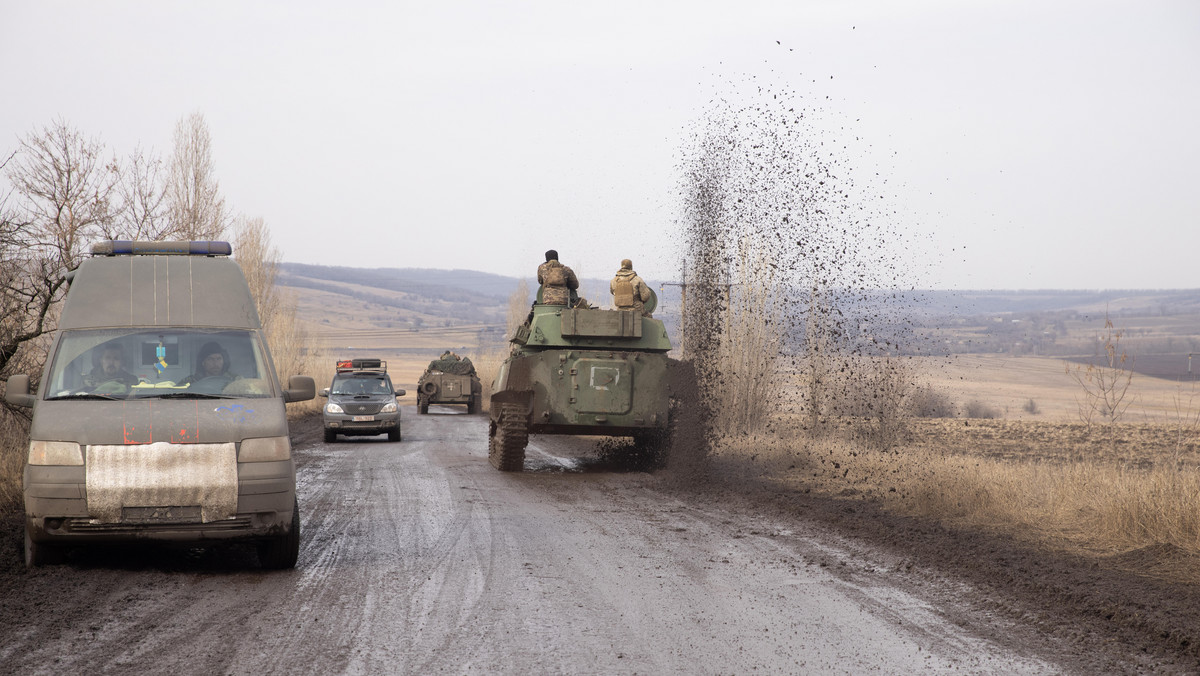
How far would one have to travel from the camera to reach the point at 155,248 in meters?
9.19

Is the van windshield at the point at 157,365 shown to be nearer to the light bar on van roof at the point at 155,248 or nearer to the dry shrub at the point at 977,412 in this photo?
the light bar on van roof at the point at 155,248

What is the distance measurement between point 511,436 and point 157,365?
817 cm

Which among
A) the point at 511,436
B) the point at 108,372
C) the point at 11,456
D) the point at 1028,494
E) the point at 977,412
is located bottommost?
the point at 977,412

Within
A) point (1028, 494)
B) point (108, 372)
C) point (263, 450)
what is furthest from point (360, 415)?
point (263, 450)

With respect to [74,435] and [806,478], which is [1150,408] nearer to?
[806,478]

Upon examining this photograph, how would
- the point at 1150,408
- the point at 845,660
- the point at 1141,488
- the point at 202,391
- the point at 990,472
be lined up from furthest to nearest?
1. the point at 1150,408
2. the point at 990,472
3. the point at 1141,488
4. the point at 202,391
5. the point at 845,660

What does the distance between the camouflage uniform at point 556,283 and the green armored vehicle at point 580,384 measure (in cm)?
104

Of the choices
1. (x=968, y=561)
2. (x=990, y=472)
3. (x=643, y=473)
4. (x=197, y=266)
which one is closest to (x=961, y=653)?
(x=968, y=561)

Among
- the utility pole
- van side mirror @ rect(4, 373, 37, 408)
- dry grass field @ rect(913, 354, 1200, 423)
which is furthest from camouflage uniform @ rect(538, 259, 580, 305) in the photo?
dry grass field @ rect(913, 354, 1200, 423)

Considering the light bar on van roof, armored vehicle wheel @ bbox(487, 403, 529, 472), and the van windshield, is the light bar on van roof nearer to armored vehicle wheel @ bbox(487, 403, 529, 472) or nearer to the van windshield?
the van windshield

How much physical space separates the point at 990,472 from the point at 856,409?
29.8 ft

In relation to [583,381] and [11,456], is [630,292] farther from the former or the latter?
[11,456]

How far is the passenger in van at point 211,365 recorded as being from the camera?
336 inches

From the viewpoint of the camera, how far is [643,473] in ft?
54.7
